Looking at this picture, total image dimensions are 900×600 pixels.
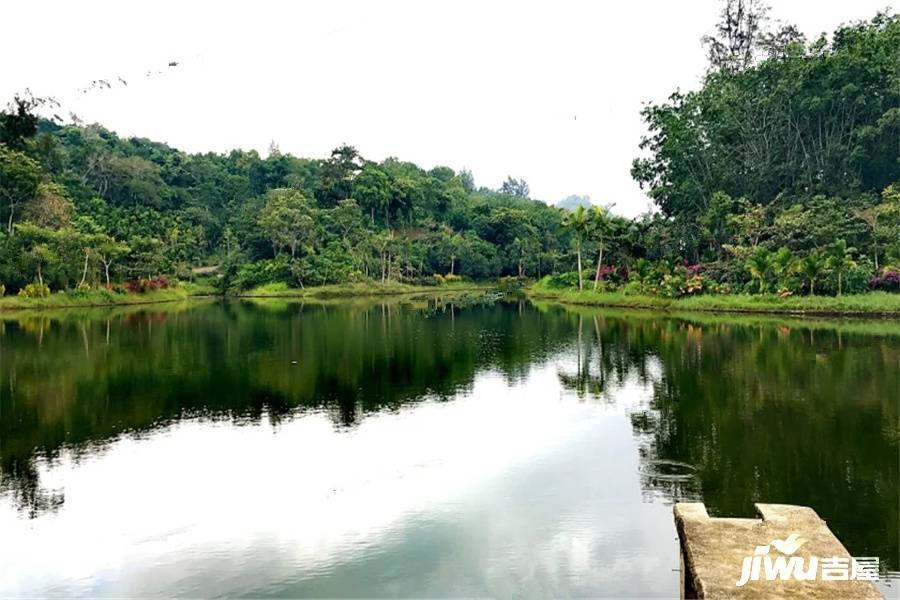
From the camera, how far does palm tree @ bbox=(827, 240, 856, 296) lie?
106 ft

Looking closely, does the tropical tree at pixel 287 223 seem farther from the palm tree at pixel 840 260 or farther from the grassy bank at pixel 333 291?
the palm tree at pixel 840 260

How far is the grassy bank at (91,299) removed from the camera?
44.5m

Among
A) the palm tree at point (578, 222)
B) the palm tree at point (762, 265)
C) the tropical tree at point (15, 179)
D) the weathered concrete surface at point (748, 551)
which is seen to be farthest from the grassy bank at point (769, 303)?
the tropical tree at point (15, 179)

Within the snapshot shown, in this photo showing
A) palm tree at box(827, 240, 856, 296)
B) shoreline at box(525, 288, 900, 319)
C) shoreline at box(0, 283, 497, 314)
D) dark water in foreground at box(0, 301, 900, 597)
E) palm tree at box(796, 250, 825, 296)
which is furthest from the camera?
shoreline at box(0, 283, 497, 314)

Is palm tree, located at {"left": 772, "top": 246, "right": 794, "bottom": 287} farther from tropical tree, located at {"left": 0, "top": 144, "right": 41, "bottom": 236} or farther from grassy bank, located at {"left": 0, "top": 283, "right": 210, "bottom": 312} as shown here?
tropical tree, located at {"left": 0, "top": 144, "right": 41, "bottom": 236}

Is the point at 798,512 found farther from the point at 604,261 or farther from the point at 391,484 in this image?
the point at 604,261

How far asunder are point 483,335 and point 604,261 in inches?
938

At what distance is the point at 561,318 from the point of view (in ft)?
125

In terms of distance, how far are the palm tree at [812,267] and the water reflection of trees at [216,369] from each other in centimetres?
1209

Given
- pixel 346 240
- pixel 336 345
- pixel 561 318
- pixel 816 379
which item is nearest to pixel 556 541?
pixel 816 379

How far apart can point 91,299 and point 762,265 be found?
45655 mm
